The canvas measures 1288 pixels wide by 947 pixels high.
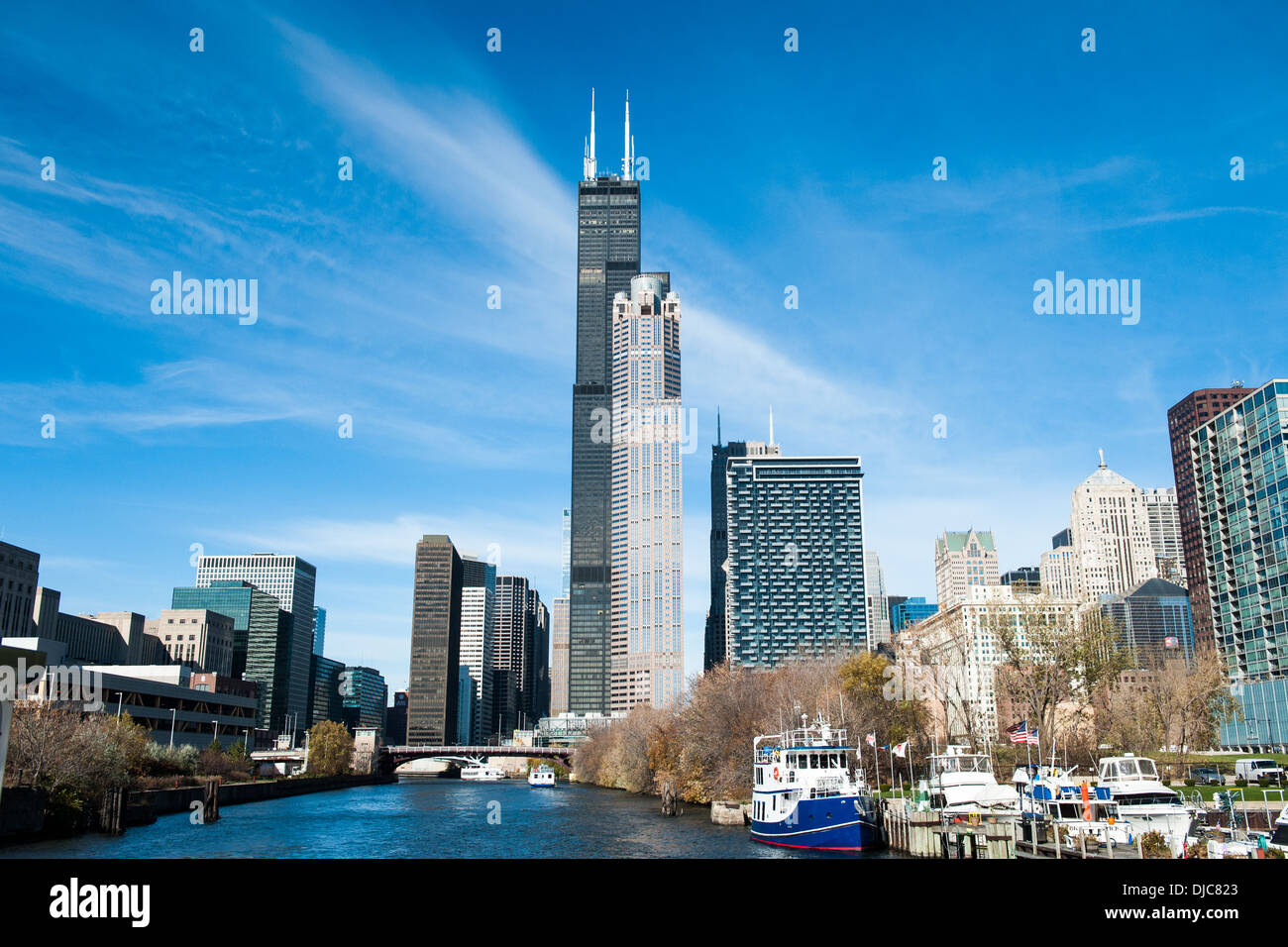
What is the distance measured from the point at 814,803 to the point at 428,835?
101 feet

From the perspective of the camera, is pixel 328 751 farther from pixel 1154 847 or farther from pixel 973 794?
pixel 1154 847

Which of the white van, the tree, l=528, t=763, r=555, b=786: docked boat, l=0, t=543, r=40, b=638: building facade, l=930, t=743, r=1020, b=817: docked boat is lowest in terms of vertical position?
l=528, t=763, r=555, b=786: docked boat

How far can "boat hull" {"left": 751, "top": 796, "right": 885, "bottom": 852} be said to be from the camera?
157 ft

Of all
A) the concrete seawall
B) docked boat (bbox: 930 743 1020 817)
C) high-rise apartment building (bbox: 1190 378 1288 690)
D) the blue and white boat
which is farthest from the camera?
high-rise apartment building (bbox: 1190 378 1288 690)

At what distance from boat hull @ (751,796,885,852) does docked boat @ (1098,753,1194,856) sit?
1189 cm

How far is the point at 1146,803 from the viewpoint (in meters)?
39.2

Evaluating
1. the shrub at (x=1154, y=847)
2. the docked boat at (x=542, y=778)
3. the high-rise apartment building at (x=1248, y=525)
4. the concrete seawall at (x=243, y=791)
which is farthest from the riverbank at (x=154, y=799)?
the high-rise apartment building at (x=1248, y=525)

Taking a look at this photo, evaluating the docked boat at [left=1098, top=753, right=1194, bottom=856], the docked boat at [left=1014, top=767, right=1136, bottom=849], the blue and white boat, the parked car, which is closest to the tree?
the blue and white boat

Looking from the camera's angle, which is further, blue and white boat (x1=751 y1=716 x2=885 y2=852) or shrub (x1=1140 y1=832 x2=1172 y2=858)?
blue and white boat (x1=751 y1=716 x2=885 y2=852)

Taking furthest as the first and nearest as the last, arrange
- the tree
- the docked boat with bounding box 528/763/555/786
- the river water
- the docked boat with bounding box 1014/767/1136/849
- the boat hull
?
1. the docked boat with bounding box 528/763/555/786
2. the tree
3. the river water
4. the boat hull
5. the docked boat with bounding box 1014/767/1136/849

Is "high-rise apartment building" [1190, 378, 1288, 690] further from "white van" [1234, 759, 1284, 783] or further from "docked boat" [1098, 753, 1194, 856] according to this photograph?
"docked boat" [1098, 753, 1194, 856]

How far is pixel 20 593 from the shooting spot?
6043 inches
